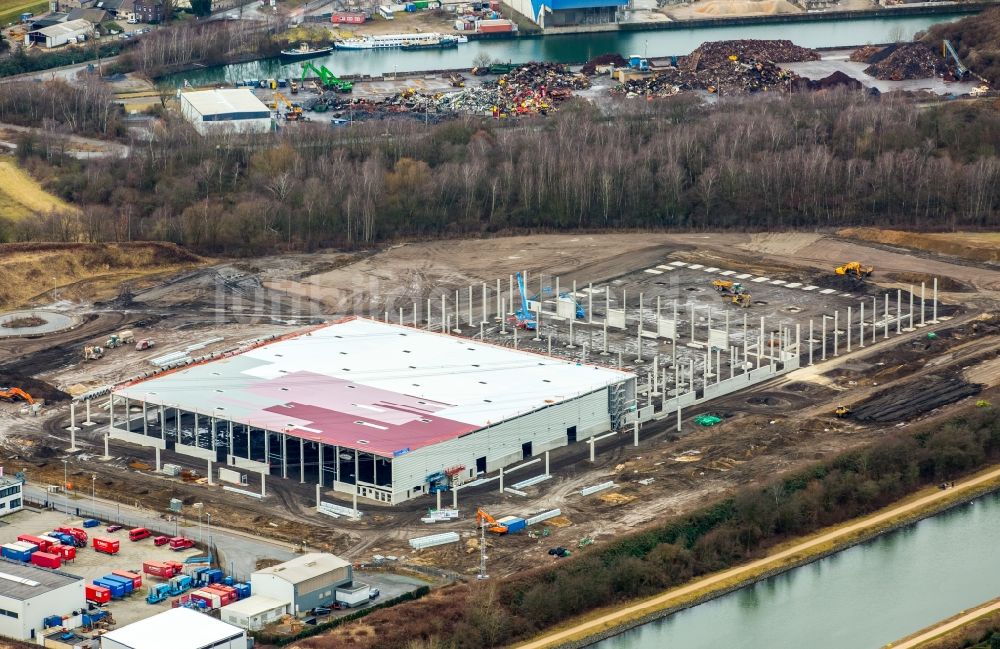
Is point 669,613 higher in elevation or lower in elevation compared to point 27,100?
lower

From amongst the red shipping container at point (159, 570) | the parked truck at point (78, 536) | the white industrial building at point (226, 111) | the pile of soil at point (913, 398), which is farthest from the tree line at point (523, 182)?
the red shipping container at point (159, 570)

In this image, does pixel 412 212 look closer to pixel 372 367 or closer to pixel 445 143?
pixel 445 143

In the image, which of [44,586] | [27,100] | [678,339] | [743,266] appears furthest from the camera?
[27,100]

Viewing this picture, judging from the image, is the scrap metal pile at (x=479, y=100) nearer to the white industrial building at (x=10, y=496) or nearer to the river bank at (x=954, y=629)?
the white industrial building at (x=10, y=496)

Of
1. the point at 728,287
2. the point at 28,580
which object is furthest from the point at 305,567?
the point at 728,287

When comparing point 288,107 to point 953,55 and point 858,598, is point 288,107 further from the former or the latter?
point 858,598

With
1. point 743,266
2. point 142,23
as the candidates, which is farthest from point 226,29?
point 743,266
